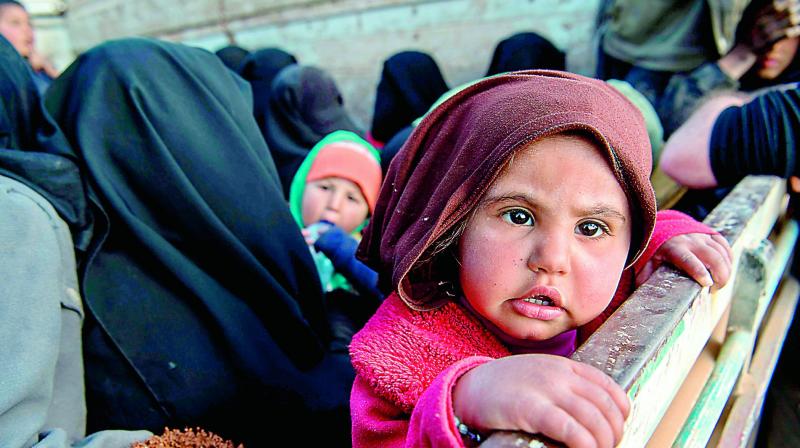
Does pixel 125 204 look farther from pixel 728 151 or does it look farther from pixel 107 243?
pixel 728 151

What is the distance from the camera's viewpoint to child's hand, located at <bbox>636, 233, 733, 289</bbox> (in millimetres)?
999

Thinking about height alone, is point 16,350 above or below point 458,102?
below

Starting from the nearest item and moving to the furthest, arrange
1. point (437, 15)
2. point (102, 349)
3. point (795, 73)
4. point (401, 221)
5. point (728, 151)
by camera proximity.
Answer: point (401, 221) → point (102, 349) → point (728, 151) → point (795, 73) → point (437, 15)

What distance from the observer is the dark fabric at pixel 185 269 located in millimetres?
1353

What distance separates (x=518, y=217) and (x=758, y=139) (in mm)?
1148

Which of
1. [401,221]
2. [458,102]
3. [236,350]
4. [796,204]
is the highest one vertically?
[458,102]

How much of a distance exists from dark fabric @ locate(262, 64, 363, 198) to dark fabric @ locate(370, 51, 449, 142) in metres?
1.00

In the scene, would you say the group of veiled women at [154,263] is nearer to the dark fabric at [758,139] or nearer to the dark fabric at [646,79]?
the dark fabric at [758,139]

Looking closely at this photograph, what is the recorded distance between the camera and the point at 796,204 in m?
1.92

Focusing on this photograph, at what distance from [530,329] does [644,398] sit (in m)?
0.29

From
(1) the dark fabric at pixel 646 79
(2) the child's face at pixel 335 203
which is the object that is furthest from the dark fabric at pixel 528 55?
(2) the child's face at pixel 335 203

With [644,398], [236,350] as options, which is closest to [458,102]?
[644,398]

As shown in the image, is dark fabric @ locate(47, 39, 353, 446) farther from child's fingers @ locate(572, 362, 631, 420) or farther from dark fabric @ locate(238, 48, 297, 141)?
dark fabric @ locate(238, 48, 297, 141)

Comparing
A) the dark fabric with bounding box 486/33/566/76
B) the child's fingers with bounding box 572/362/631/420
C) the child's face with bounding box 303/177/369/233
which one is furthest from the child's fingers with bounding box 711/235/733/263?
the dark fabric with bounding box 486/33/566/76
